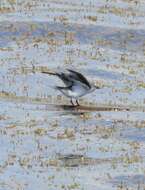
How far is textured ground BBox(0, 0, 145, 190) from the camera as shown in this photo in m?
18.8

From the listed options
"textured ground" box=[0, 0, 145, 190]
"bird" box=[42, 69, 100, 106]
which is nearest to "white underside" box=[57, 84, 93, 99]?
"bird" box=[42, 69, 100, 106]

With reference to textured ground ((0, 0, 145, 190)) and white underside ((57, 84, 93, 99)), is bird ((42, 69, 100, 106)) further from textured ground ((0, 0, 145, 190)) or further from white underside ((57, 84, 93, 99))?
textured ground ((0, 0, 145, 190))

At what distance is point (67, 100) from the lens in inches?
1236

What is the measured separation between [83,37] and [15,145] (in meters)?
23.6

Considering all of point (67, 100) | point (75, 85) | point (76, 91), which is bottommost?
point (67, 100)

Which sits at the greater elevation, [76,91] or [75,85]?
[75,85]

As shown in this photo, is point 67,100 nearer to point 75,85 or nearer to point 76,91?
point 76,91

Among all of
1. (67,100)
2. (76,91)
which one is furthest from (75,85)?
(67,100)

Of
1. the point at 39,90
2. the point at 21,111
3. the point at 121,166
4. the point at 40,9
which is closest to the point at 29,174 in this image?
the point at 121,166

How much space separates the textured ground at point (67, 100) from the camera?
18.8m

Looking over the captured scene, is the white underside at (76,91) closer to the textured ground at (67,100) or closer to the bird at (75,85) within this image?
the bird at (75,85)

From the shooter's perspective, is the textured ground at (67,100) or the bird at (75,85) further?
the bird at (75,85)

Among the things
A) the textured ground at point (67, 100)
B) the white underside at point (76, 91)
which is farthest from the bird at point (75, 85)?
the textured ground at point (67, 100)

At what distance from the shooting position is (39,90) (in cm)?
3325
